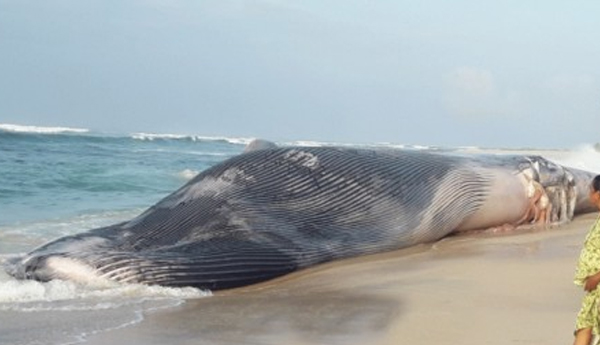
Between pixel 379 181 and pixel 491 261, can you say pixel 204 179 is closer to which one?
pixel 379 181

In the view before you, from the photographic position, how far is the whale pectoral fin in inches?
270

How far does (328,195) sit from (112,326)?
360 cm

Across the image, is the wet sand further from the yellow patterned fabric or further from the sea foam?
the yellow patterned fabric

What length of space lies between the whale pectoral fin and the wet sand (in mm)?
128

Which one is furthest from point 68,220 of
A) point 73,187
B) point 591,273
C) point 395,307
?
point 591,273

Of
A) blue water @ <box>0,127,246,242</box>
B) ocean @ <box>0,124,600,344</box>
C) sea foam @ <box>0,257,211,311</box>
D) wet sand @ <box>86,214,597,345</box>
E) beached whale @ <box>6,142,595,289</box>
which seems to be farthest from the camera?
blue water @ <box>0,127,246,242</box>

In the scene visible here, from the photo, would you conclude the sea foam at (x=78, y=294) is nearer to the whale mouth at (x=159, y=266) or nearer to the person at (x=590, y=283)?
the whale mouth at (x=159, y=266)

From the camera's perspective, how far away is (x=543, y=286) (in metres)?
6.89

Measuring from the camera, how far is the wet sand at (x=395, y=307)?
17.0ft

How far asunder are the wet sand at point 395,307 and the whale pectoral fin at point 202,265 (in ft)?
0.42

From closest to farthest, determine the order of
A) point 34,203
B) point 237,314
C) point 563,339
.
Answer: point 563,339 < point 237,314 < point 34,203

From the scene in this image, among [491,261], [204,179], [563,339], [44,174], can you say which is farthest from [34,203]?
[563,339]

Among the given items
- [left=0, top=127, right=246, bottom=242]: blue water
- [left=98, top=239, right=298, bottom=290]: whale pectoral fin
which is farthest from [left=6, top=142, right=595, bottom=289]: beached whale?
[left=0, top=127, right=246, bottom=242]: blue water

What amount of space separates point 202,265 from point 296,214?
5.07 feet
